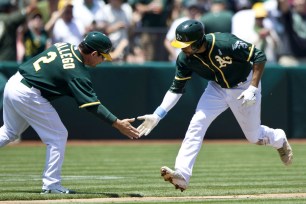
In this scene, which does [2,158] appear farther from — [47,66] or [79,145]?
[47,66]

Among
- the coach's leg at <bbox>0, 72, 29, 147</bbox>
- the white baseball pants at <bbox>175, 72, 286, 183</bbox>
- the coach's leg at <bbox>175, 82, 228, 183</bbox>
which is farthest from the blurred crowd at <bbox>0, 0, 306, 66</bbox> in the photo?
the coach's leg at <bbox>175, 82, 228, 183</bbox>

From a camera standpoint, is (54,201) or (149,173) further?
(149,173)

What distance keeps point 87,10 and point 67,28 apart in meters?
0.99

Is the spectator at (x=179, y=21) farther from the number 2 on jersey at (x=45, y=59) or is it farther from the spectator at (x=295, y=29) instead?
the number 2 on jersey at (x=45, y=59)

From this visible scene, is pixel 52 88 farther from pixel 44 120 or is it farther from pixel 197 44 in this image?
pixel 197 44

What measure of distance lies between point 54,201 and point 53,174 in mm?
661

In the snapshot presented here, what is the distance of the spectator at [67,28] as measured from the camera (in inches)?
672

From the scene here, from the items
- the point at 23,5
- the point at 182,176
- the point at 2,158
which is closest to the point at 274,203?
the point at 182,176

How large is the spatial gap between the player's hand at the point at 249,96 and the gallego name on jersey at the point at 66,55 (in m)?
1.96

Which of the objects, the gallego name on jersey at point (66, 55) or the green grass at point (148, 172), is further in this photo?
the green grass at point (148, 172)

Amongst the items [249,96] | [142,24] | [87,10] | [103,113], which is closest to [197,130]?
[249,96]

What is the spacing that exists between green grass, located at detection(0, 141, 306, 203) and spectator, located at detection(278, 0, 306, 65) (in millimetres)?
2997

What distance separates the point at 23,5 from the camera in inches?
754

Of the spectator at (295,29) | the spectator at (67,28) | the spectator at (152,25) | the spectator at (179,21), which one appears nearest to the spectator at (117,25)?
the spectator at (67,28)
